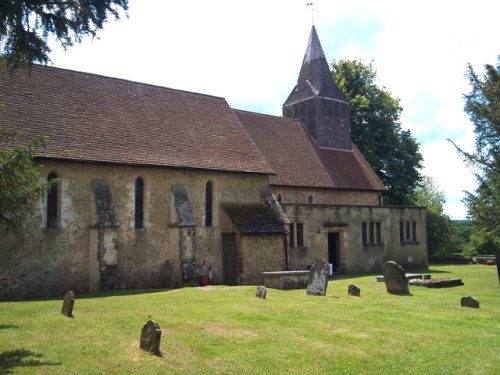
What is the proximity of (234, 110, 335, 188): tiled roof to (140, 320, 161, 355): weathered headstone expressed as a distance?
18835 millimetres

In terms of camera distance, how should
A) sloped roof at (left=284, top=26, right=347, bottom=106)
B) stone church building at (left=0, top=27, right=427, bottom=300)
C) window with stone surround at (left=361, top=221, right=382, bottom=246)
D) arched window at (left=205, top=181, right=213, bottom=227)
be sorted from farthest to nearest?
sloped roof at (left=284, top=26, right=347, bottom=106) < window with stone surround at (left=361, top=221, right=382, bottom=246) < arched window at (left=205, top=181, right=213, bottom=227) < stone church building at (left=0, top=27, right=427, bottom=300)

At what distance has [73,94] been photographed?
71.3ft

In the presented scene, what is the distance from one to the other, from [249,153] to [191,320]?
14421 mm

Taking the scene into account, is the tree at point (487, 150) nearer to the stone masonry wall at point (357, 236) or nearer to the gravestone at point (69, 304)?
the stone masonry wall at point (357, 236)

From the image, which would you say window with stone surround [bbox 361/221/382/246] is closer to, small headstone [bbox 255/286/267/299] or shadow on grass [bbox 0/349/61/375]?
small headstone [bbox 255/286/267/299]

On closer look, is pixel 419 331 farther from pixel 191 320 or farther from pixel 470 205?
pixel 470 205

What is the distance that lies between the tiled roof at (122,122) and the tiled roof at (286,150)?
10.5 feet

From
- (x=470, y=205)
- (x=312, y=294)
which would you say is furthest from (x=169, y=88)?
(x=470, y=205)

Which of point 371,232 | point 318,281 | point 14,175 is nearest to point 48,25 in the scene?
point 14,175

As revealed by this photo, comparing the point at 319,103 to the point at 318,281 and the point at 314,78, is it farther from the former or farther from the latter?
the point at 318,281

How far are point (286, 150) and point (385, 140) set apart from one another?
14.4 metres

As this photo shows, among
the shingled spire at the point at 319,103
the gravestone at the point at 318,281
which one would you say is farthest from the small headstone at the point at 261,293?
the shingled spire at the point at 319,103

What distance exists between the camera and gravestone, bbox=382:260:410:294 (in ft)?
58.3

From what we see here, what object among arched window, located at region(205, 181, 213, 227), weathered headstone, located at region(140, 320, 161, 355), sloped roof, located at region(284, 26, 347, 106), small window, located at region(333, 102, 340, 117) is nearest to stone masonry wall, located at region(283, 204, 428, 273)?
arched window, located at region(205, 181, 213, 227)
